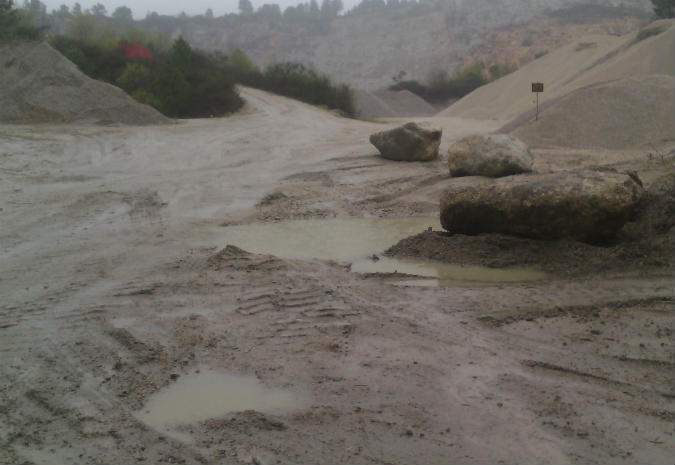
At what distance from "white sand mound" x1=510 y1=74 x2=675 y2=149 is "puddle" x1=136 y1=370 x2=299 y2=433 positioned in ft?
29.2

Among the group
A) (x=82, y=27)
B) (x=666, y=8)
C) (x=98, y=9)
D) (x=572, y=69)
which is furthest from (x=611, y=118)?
(x=98, y=9)

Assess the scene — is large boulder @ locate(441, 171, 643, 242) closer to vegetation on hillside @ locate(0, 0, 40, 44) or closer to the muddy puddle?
the muddy puddle

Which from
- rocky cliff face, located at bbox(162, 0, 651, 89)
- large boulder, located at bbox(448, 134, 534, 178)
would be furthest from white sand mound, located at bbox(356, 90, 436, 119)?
large boulder, located at bbox(448, 134, 534, 178)

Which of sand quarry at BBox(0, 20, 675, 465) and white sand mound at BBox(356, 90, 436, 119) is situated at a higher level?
white sand mound at BBox(356, 90, 436, 119)

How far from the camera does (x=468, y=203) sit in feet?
17.8

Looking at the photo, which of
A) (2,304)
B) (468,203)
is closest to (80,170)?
(2,304)

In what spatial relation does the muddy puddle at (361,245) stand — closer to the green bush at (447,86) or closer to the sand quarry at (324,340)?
the sand quarry at (324,340)

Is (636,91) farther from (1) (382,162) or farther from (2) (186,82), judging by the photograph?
(2) (186,82)

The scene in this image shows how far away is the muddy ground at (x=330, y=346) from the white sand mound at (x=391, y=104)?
26137mm

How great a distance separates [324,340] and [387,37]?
68.7 metres

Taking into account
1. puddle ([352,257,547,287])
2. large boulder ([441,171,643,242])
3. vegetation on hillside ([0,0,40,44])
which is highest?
vegetation on hillside ([0,0,40,44])

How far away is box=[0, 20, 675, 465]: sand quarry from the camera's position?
254 cm

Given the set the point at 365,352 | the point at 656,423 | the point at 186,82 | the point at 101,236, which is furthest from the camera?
the point at 186,82

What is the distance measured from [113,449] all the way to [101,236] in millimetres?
3817
